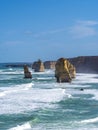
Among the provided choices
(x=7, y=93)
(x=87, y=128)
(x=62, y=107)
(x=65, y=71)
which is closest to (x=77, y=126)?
(x=87, y=128)

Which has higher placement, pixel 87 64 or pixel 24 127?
pixel 87 64

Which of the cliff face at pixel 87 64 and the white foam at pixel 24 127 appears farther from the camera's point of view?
the cliff face at pixel 87 64

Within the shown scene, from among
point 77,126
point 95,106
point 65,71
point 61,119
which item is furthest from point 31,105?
point 65,71

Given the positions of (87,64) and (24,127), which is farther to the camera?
(87,64)

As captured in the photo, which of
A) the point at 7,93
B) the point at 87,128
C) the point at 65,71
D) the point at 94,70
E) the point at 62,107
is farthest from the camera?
the point at 94,70

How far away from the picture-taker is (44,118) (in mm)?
25844

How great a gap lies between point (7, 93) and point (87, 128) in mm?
21185

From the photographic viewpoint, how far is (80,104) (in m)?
32.8

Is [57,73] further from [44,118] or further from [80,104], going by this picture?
[44,118]

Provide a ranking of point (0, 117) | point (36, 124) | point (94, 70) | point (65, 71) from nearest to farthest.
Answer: point (36, 124)
point (0, 117)
point (65, 71)
point (94, 70)

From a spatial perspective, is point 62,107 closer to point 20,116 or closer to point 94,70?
point 20,116

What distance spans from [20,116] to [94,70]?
91501mm

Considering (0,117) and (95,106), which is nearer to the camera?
(0,117)

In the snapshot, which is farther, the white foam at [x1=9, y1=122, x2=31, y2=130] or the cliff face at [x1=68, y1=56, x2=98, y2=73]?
the cliff face at [x1=68, y1=56, x2=98, y2=73]
